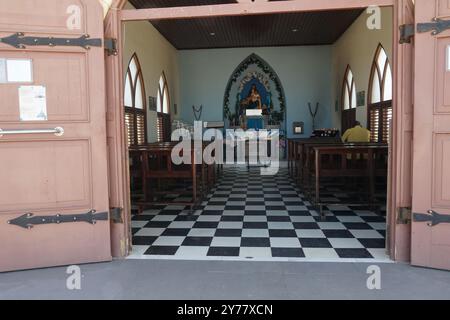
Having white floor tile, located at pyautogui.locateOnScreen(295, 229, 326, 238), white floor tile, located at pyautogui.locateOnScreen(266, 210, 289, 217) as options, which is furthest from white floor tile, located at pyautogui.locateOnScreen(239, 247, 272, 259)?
white floor tile, located at pyautogui.locateOnScreen(266, 210, 289, 217)

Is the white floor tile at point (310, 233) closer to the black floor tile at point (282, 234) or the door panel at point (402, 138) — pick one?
the black floor tile at point (282, 234)

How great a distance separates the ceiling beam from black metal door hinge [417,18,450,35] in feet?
1.02

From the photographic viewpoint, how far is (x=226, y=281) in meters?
2.45

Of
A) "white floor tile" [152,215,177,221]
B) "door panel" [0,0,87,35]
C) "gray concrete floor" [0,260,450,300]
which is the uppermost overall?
"door panel" [0,0,87,35]

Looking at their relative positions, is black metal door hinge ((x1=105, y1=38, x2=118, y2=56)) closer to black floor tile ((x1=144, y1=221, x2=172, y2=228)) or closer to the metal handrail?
the metal handrail

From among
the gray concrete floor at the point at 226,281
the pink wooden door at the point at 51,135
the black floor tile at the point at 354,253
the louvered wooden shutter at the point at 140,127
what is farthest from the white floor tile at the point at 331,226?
the louvered wooden shutter at the point at 140,127

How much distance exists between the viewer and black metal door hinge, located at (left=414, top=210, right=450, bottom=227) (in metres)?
2.59

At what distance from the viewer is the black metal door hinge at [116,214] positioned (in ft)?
9.60

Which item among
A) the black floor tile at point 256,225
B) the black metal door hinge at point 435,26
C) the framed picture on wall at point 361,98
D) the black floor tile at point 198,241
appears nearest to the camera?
the black metal door hinge at point 435,26

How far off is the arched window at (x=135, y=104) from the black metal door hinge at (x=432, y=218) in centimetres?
530

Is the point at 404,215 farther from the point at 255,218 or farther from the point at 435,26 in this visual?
the point at 255,218

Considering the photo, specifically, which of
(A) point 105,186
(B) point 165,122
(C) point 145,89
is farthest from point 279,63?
(A) point 105,186

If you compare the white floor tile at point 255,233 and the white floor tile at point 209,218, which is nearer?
the white floor tile at point 255,233

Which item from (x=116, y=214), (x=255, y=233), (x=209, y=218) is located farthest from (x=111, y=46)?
(x=209, y=218)
